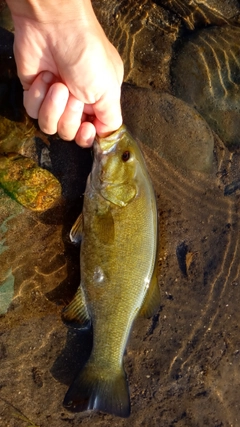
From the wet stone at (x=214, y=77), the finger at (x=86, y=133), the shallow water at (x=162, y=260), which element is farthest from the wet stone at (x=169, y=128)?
the finger at (x=86, y=133)

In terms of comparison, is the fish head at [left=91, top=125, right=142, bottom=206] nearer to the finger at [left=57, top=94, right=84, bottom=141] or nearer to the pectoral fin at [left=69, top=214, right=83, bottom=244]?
the finger at [left=57, top=94, right=84, bottom=141]

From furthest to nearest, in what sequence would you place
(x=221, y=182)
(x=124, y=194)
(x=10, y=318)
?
(x=221, y=182)
(x=10, y=318)
(x=124, y=194)

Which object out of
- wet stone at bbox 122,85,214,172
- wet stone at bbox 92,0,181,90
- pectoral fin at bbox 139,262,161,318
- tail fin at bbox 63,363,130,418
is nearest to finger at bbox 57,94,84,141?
wet stone at bbox 122,85,214,172

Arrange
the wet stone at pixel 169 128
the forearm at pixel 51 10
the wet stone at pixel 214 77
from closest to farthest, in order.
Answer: the forearm at pixel 51 10, the wet stone at pixel 169 128, the wet stone at pixel 214 77

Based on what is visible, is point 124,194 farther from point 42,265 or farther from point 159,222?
point 42,265

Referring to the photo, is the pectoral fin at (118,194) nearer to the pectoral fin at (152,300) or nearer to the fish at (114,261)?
the fish at (114,261)

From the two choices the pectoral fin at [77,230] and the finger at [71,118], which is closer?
the finger at [71,118]

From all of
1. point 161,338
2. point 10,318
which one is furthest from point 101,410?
point 10,318
